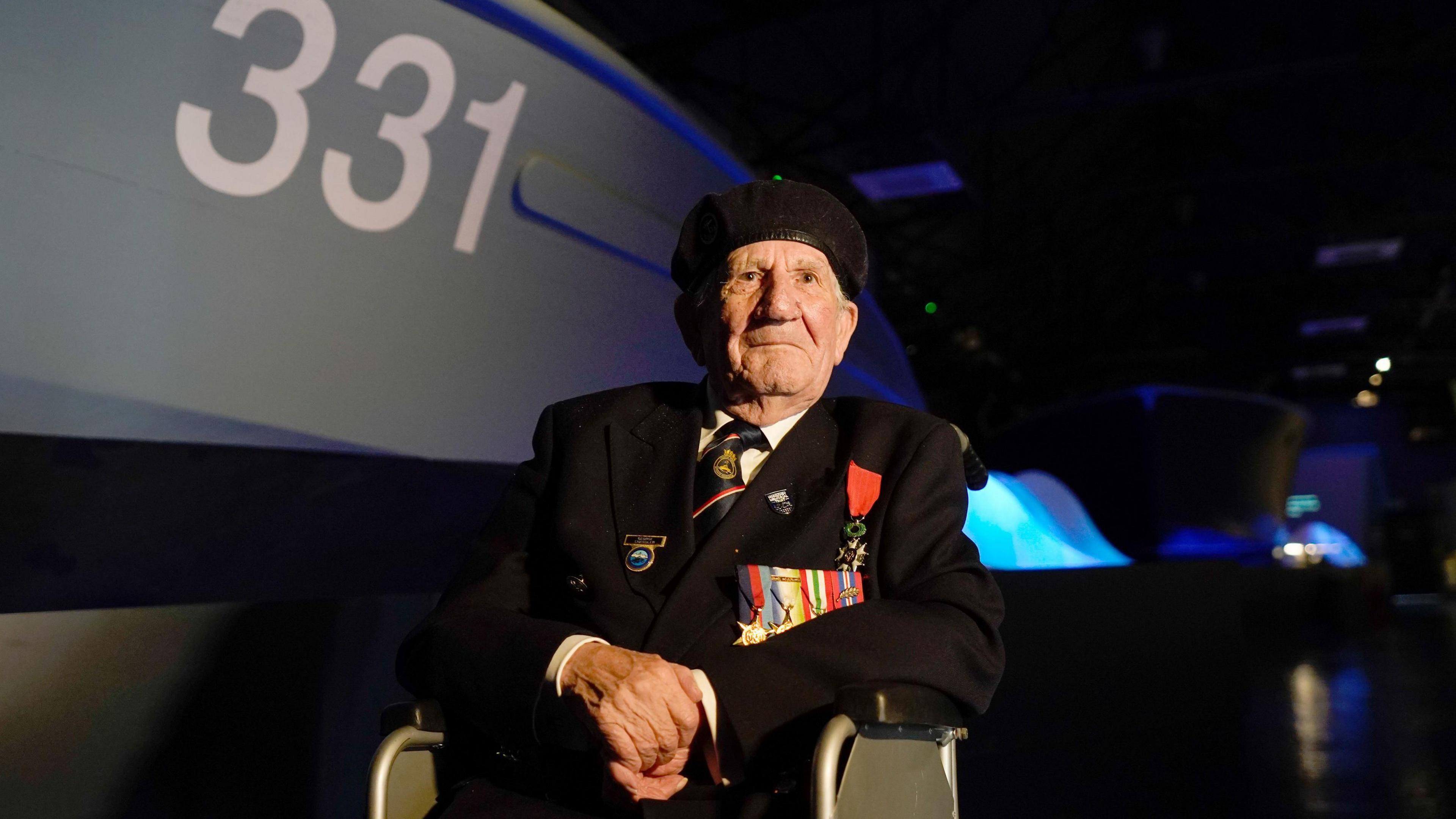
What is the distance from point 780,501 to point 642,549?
186mm

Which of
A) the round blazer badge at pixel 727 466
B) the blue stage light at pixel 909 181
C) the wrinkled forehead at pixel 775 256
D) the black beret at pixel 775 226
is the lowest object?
the round blazer badge at pixel 727 466

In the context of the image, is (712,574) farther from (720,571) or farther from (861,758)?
(861,758)

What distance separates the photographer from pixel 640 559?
1.32 m

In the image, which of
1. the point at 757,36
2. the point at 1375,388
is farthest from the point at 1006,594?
the point at 1375,388

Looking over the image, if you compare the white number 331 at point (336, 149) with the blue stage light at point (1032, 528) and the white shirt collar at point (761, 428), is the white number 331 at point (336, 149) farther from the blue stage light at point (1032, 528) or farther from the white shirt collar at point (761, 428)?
the blue stage light at point (1032, 528)

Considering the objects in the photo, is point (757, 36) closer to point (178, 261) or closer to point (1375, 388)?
point (178, 261)

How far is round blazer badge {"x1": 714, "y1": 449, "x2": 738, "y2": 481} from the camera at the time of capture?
140cm

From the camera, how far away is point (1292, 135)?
11727 mm

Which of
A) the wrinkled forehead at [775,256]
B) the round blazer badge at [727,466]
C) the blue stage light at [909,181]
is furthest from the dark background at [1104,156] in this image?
the round blazer badge at [727,466]

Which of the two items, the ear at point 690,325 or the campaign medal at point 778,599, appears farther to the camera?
the ear at point 690,325

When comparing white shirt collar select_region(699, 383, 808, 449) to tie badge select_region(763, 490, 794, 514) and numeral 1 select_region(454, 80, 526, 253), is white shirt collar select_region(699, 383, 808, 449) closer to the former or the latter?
tie badge select_region(763, 490, 794, 514)

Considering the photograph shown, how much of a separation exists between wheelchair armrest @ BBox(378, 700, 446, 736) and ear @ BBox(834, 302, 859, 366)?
709 mm

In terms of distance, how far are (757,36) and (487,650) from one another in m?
8.56

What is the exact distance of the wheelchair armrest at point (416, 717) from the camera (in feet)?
3.97
